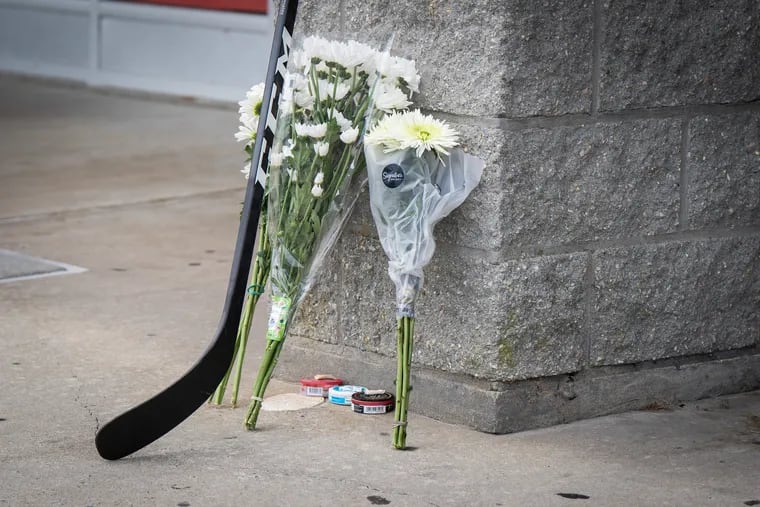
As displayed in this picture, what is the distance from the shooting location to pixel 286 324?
4305 mm

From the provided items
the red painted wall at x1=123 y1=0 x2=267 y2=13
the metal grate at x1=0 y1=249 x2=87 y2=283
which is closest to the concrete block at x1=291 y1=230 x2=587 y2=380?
the metal grate at x1=0 y1=249 x2=87 y2=283

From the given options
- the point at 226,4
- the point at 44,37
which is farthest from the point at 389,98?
the point at 44,37

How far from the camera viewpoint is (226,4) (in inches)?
504

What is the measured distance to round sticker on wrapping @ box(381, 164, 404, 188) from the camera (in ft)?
13.6

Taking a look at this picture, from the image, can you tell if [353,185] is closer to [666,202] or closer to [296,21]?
[296,21]

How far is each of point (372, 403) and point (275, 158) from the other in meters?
0.81

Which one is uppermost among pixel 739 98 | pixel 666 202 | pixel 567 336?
pixel 739 98

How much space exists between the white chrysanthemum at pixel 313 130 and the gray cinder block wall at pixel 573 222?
334 mm

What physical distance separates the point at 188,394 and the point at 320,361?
76 cm

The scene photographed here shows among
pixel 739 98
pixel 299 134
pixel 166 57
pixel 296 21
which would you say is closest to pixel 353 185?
pixel 299 134

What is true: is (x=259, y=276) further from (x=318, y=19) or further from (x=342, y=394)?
(x=318, y=19)

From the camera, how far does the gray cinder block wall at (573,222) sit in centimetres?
420

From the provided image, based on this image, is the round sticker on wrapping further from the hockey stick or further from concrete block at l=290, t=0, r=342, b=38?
concrete block at l=290, t=0, r=342, b=38

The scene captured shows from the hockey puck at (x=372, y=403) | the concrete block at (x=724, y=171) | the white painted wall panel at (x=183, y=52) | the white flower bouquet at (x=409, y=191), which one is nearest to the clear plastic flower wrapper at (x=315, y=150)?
the white flower bouquet at (x=409, y=191)
